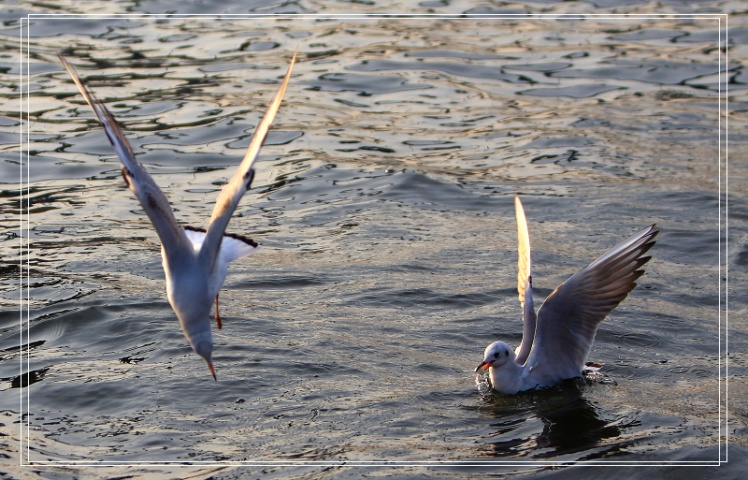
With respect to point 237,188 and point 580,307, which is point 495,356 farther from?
point 237,188

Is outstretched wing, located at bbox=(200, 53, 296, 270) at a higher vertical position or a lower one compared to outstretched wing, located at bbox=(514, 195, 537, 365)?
higher

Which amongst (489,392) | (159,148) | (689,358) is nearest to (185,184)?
(159,148)

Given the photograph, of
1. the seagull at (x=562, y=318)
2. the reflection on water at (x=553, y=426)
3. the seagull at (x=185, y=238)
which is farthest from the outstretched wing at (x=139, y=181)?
the seagull at (x=562, y=318)

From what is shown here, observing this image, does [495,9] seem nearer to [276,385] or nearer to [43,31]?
[43,31]

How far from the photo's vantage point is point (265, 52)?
11867mm

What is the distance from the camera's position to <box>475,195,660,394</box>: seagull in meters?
6.54

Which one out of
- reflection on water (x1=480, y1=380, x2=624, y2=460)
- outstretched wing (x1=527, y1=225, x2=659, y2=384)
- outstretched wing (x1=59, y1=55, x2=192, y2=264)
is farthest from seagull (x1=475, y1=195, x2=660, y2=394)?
outstretched wing (x1=59, y1=55, x2=192, y2=264)

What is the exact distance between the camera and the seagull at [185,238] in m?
4.36

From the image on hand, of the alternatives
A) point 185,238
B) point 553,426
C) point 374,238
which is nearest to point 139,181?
point 185,238

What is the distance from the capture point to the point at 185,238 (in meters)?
4.61

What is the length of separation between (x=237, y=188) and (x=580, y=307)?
10.1ft

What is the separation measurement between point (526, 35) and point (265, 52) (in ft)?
10.5

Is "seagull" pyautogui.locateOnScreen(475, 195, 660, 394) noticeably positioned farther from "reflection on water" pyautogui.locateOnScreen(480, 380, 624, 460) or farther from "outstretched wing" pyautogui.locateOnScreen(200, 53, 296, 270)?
"outstretched wing" pyautogui.locateOnScreen(200, 53, 296, 270)

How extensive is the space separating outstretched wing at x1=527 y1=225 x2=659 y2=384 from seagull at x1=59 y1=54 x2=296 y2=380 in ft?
8.86
